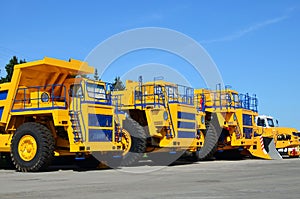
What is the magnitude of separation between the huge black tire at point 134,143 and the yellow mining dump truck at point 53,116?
1.07 m

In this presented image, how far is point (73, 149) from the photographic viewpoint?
612 inches

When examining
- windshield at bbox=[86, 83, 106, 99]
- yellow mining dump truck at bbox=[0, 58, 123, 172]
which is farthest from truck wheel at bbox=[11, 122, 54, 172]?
windshield at bbox=[86, 83, 106, 99]

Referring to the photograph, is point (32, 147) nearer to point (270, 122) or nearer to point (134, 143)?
point (134, 143)

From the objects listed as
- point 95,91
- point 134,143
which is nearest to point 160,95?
point 134,143

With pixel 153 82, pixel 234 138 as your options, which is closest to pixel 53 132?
pixel 153 82

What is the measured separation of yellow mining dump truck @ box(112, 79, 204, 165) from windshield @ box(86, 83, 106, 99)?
2265 millimetres

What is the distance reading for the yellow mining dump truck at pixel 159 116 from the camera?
63.0 ft

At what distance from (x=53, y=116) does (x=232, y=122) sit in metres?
11.3

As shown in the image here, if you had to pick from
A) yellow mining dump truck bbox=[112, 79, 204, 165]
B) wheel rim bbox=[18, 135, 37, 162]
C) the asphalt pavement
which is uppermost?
yellow mining dump truck bbox=[112, 79, 204, 165]

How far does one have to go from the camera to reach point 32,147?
52.2 feet

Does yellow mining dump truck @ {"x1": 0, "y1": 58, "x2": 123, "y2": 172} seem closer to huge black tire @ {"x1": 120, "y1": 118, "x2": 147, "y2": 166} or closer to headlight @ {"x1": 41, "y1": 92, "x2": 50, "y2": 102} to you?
headlight @ {"x1": 41, "y1": 92, "x2": 50, "y2": 102}

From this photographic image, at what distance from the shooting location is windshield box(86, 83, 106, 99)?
17.0 m

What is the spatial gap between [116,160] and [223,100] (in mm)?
8617

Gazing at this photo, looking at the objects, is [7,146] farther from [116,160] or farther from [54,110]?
[116,160]
